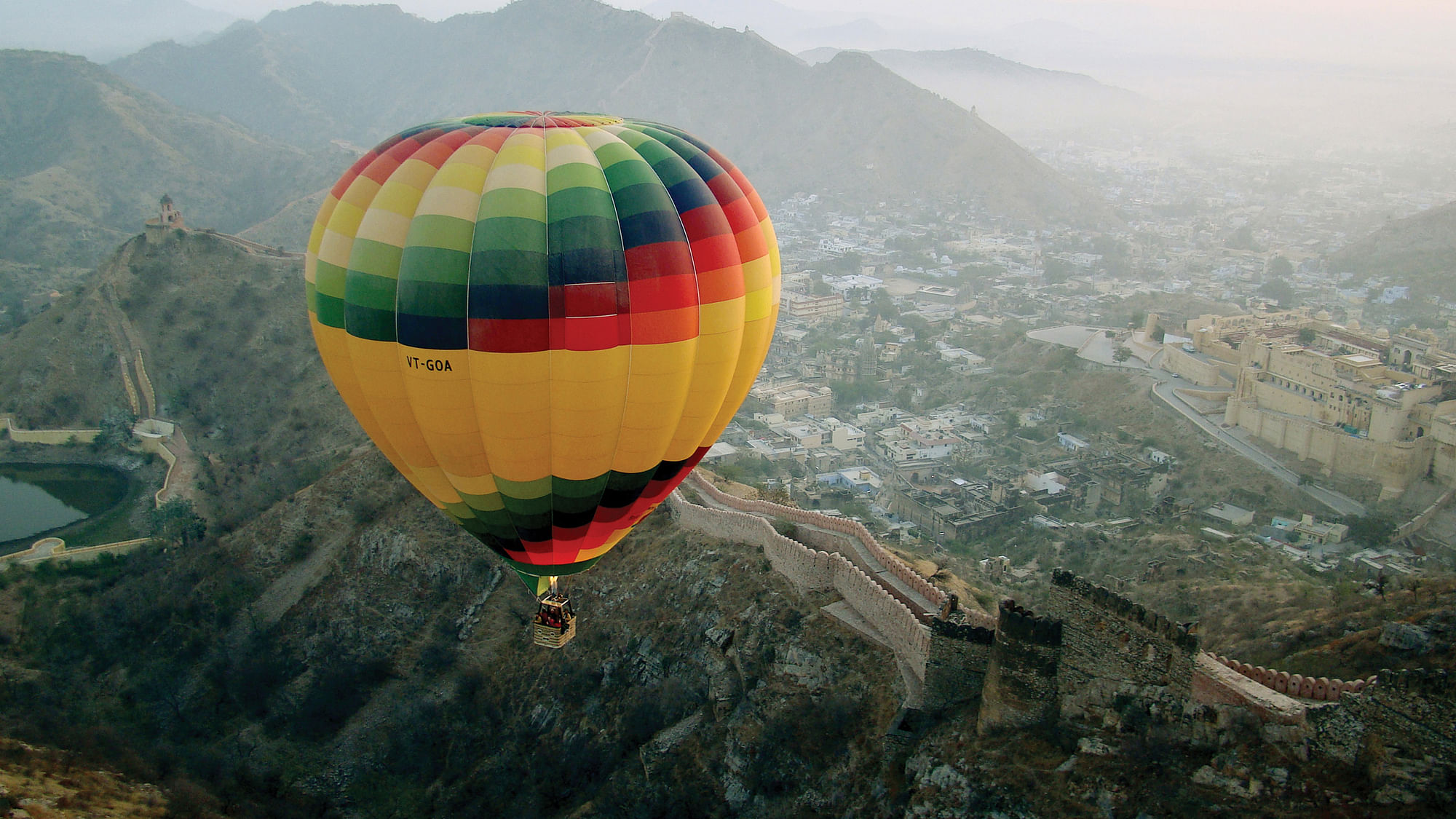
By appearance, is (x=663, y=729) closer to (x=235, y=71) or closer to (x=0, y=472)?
(x=0, y=472)

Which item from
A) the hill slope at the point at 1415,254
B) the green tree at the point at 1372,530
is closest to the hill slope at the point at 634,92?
the hill slope at the point at 1415,254

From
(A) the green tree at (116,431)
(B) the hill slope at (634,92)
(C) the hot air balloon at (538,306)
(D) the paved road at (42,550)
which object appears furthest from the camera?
(B) the hill slope at (634,92)

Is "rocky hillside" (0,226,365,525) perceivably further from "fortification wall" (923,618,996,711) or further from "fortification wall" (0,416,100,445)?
"fortification wall" (923,618,996,711)

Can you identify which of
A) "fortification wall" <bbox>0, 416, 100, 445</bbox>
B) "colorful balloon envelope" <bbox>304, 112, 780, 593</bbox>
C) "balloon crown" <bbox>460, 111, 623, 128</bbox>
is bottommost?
"fortification wall" <bbox>0, 416, 100, 445</bbox>

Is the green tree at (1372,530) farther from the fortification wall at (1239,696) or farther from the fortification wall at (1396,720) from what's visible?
the fortification wall at (1396,720)

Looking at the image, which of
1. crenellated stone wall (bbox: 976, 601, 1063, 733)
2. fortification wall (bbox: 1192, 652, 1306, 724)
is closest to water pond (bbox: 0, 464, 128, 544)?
crenellated stone wall (bbox: 976, 601, 1063, 733)

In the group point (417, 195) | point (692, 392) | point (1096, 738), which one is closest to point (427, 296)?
point (417, 195)
